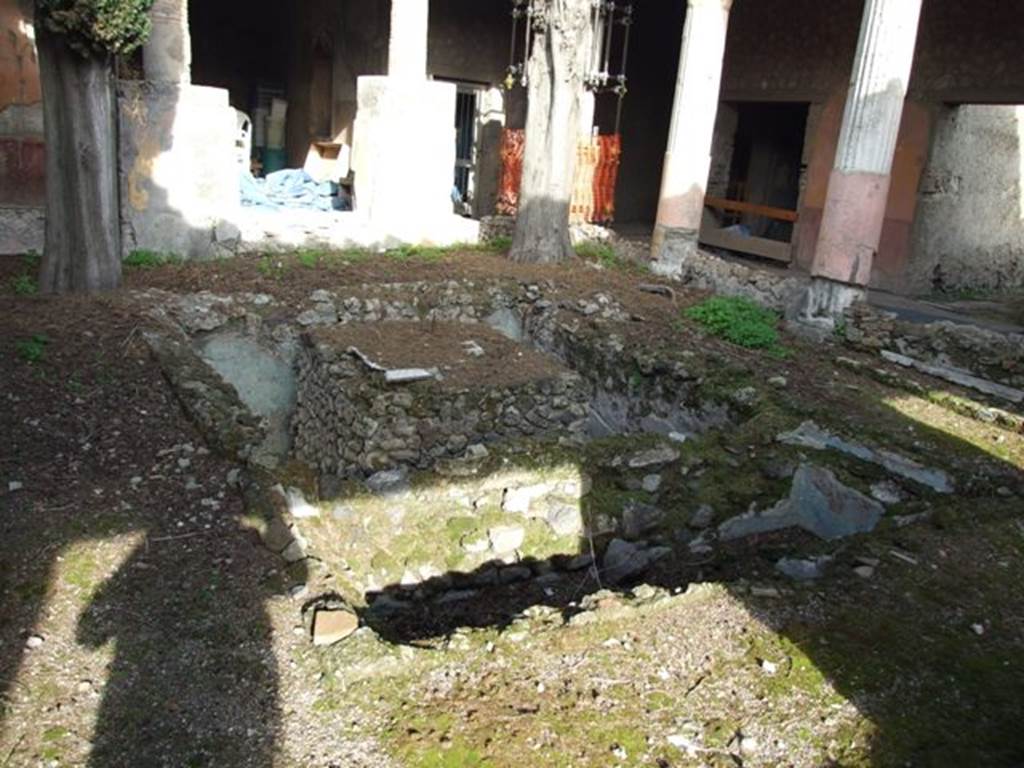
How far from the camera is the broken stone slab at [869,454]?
5672mm

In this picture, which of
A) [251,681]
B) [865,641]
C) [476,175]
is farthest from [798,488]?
[476,175]

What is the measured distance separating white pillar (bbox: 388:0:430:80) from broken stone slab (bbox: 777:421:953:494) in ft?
21.6

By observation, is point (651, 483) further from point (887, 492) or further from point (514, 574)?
point (887, 492)

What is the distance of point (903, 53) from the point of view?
25.8ft

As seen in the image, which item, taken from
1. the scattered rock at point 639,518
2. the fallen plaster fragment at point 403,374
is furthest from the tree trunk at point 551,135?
the scattered rock at point 639,518

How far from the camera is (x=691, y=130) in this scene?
1005cm

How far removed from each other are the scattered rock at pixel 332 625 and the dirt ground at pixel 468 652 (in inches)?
3.2

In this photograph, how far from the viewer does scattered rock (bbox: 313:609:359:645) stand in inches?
148

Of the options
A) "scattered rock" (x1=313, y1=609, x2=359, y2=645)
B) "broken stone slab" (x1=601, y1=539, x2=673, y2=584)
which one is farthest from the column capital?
"scattered rock" (x1=313, y1=609, x2=359, y2=645)

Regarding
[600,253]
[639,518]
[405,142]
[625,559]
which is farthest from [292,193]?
[625,559]

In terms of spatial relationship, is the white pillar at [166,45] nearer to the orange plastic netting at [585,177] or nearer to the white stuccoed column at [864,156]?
the orange plastic netting at [585,177]

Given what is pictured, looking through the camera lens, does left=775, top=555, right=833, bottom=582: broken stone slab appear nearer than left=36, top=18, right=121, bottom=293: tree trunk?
Yes

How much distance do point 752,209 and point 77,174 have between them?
9047 millimetres

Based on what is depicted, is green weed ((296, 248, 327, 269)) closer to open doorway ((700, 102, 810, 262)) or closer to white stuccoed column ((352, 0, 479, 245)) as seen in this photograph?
white stuccoed column ((352, 0, 479, 245))
